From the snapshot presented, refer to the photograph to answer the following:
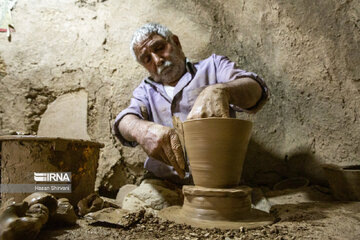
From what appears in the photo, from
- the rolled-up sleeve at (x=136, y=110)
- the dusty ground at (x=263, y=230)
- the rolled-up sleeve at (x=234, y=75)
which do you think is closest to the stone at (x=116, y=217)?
the dusty ground at (x=263, y=230)

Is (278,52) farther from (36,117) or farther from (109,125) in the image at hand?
(36,117)

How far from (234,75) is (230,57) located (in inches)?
36.0

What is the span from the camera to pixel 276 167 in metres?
2.98

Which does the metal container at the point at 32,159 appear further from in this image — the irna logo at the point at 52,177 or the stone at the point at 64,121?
the stone at the point at 64,121

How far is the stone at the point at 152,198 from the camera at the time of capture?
2.38 meters

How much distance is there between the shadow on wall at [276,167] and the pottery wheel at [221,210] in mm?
1201

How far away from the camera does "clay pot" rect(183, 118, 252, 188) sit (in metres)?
1.64

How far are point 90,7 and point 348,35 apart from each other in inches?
124

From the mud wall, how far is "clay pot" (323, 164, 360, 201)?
0.50 m

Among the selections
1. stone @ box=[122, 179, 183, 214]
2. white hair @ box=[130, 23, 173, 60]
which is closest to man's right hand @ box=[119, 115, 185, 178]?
stone @ box=[122, 179, 183, 214]

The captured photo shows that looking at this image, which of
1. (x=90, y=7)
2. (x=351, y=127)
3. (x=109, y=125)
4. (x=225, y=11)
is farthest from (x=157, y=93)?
(x=351, y=127)

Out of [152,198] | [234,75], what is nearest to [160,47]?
[234,75]

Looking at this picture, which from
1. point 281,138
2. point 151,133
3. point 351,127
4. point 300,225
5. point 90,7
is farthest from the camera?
point 90,7

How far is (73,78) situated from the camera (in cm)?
335
